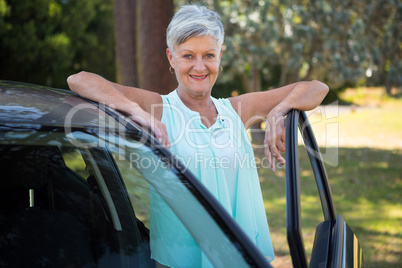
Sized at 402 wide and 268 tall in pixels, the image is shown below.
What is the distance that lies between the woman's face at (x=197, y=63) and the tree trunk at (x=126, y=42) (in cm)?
518

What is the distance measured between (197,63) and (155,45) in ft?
12.9

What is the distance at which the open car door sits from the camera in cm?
140

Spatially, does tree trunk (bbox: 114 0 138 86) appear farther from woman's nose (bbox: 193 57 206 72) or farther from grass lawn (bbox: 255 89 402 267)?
woman's nose (bbox: 193 57 206 72)

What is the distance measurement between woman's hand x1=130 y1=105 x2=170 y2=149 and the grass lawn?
145 cm

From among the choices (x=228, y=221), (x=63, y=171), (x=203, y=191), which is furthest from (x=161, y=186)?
(x=63, y=171)

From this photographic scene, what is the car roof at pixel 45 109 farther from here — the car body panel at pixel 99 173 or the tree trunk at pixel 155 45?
the tree trunk at pixel 155 45

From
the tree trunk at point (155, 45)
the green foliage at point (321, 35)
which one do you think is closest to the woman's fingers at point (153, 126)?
the tree trunk at point (155, 45)

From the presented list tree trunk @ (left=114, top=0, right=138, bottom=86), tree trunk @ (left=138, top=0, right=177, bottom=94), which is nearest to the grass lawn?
tree trunk @ (left=138, top=0, right=177, bottom=94)

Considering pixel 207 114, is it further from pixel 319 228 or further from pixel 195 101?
pixel 319 228

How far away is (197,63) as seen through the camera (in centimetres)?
217

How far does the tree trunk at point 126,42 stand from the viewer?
7375 millimetres

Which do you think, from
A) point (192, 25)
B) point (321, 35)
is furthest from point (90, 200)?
point (321, 35)

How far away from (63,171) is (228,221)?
2.58 feet

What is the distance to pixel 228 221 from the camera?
1393mm
